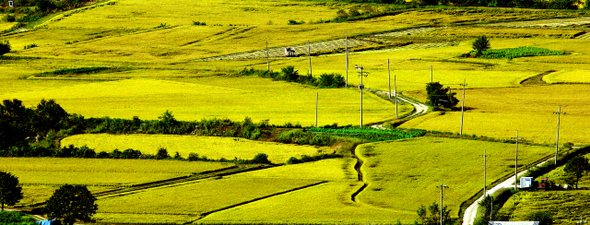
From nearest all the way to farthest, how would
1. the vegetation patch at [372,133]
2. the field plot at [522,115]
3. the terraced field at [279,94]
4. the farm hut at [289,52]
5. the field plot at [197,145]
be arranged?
the terraced field at [279,94]
the field plot at [197,145]
the vegetation patch at [372,133]
the field plot at [522,115]
the farm hut at [289,52]

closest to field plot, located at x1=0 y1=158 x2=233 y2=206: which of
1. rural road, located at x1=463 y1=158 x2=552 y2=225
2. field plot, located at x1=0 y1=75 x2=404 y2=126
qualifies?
field plot, located at x1=0 y1=75 x2=404 y2=126

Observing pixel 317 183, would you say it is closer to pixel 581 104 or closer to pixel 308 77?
pixel 581 104

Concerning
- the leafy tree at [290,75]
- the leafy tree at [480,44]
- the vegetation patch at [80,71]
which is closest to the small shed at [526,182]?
the leafy tree at [290,75]

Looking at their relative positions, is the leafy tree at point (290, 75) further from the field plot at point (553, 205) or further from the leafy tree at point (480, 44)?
the field plot at point (553, 205)

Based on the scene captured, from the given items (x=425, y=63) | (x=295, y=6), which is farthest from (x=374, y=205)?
(x=295, y=6)

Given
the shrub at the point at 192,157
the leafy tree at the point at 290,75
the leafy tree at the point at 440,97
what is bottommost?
the shrub at the point at 192,157
